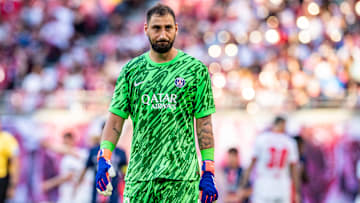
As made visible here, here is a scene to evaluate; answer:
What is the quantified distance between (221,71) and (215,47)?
1.75 metres

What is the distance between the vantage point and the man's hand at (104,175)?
159 inches

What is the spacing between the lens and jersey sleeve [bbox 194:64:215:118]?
419cm

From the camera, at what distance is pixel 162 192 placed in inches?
159

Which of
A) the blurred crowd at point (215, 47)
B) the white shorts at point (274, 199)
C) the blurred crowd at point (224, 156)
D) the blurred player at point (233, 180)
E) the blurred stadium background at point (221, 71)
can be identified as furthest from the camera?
the blurred crowd at point (215, 47)

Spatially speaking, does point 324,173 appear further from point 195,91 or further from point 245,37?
point 195,91

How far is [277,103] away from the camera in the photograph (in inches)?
479

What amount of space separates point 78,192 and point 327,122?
5135 millimetres

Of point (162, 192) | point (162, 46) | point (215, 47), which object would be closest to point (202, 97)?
point (162, 46)

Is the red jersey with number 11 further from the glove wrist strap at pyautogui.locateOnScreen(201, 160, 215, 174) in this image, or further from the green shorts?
the green shorts

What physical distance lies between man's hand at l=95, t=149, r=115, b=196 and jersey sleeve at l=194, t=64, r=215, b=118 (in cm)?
71

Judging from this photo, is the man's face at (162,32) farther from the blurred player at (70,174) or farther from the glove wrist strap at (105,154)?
the blurred player at (70,174)

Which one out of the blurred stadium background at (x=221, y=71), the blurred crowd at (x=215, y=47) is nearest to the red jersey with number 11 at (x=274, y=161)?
the blurred stadium background at (x=221, y=71)

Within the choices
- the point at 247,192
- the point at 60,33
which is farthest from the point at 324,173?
the point at 60,33

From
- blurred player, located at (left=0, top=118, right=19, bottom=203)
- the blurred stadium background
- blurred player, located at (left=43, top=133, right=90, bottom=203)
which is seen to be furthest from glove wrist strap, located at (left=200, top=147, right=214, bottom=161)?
blurred player, located at (left=43, top=133, right=90, bottom=203)
